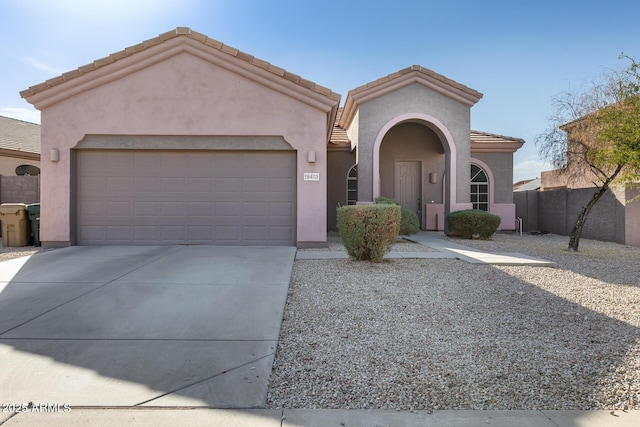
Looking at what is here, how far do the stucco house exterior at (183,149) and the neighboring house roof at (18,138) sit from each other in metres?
10.7

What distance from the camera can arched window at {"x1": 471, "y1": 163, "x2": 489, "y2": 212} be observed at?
1509cm

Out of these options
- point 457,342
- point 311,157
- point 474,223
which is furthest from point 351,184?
point 457,342

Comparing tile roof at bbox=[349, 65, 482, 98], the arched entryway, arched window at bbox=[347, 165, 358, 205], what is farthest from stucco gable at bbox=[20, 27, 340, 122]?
the arched entryway

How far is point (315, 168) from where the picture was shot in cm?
910

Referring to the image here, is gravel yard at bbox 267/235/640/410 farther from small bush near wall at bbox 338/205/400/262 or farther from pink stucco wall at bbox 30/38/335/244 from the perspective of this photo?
pink stucco wall at bbox 30/38/335/244

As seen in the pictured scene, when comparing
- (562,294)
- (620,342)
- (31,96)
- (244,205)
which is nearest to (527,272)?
(562,294)

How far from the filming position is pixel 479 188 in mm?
15156

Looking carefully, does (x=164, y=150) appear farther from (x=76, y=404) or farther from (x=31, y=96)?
(x=76, y=404)

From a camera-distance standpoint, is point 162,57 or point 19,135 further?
point 19,135

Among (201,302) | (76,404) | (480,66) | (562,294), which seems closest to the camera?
(76,404)

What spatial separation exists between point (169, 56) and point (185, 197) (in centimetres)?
363

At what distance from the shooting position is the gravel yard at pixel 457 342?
8.82 feet

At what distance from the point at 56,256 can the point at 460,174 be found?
11901 mm

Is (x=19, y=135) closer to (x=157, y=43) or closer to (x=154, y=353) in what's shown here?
(x=157, y=43)
